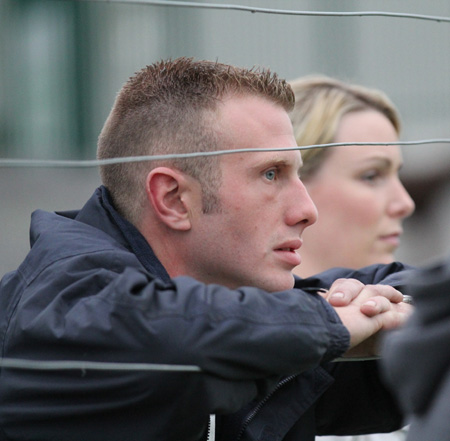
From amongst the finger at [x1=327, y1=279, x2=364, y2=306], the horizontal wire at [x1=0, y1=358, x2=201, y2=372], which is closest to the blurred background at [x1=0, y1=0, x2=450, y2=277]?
the finger at [x1=327, y1=279, x2=364, y2=306]

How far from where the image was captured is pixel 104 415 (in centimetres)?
185

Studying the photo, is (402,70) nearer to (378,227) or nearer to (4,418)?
(378,227)

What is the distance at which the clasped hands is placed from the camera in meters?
1.99

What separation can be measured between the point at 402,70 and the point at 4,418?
18.5ft

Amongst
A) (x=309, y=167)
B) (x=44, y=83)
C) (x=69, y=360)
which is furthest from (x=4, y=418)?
(x=44, y=83)

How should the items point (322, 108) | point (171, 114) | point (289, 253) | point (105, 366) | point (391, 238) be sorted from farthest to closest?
point (391, 238) < point (322, 108) < point (171, 114) < point (289, 253) < point (105, 366)

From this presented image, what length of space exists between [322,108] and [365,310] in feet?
6.30

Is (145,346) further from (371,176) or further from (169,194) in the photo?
(371,176)

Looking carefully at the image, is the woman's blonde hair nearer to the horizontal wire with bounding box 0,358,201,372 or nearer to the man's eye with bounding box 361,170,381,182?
the man's eye with bounding box 361,170,381,182

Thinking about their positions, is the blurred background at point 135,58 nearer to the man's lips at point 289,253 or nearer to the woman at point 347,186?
the woman at point 347,186

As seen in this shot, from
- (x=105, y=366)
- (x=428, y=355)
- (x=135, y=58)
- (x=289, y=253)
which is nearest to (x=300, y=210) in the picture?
(x=289, y=253)

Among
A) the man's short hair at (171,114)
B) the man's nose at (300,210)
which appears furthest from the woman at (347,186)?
the man's nose at (300,210)

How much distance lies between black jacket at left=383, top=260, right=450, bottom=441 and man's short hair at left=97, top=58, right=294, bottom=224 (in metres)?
1.08

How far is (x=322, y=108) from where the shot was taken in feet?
12.5
